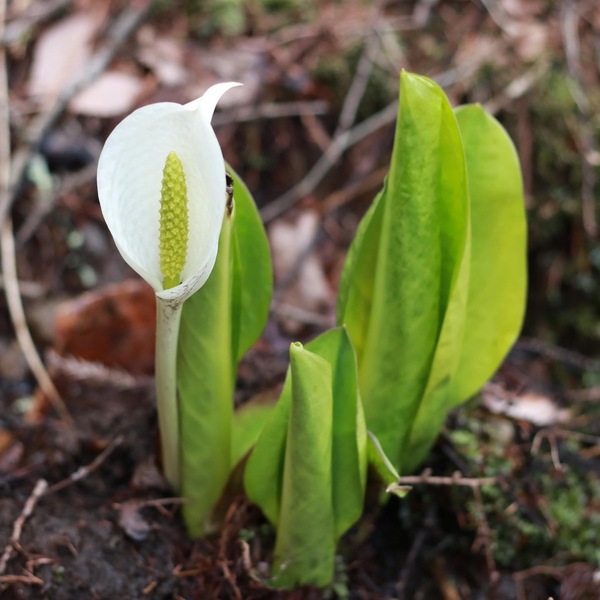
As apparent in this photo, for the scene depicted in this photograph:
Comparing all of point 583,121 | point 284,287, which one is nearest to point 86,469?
point 284,287

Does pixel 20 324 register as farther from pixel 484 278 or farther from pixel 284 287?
pixel 484 278

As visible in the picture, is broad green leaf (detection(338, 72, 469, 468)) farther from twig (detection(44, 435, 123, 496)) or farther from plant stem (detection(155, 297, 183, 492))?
twig (detection(44, 435, 123, 496))

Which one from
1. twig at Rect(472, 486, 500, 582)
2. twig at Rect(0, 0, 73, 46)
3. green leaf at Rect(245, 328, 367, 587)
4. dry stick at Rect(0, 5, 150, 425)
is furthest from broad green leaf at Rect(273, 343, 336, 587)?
twig at Rect(0, 0, 73, 46)

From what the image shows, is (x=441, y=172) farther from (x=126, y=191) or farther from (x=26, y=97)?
(x=26, y=97)

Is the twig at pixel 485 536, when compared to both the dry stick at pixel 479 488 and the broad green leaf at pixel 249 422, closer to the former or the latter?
the dry stick at pixel 479 488

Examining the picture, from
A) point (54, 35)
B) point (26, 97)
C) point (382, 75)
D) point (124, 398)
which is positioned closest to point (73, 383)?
point (124, 398)

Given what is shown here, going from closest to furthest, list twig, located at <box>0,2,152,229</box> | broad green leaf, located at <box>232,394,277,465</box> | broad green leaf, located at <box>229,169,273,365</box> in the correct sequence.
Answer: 1. broad green leaf, located at <box>229,169,273,365</box>
2. broad green leaf, located at <box>232,394,277,465</box>
3. twig, located at <box>0,2,152,229</box>

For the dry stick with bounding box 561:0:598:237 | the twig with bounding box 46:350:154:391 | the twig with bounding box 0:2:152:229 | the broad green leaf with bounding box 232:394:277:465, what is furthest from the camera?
the dry stick with bounding box 561:0:598:237
